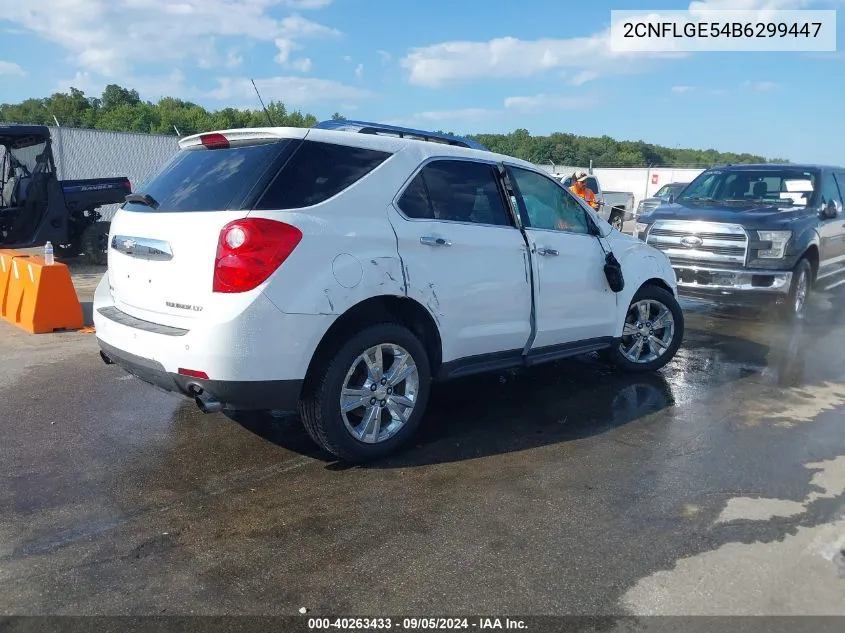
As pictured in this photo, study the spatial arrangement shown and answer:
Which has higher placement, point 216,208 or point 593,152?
point 593,152

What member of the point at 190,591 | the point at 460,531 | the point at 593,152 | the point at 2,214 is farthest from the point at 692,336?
the point at 593,152

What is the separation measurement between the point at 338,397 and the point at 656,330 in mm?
3570

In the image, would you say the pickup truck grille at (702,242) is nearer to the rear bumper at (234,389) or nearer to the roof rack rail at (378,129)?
the roof rack rail at (378,129)

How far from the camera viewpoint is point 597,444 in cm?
466

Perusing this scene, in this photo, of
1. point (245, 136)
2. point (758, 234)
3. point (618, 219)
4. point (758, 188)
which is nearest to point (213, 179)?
point (245, 136)

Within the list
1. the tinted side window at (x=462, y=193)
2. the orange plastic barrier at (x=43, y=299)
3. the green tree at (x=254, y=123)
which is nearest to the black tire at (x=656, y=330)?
the tinted side window at (x=462, y=193)

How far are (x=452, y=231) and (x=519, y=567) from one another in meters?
2.16

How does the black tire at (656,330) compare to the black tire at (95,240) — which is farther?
the black tire at (95,240)

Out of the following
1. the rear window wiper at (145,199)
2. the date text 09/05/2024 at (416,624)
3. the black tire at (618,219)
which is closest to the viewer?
the date text 09/05/2024 at (416,624)

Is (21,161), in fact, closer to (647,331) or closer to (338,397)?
(338,397)

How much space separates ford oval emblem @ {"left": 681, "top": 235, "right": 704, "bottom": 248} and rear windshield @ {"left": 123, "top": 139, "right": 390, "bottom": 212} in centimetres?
567

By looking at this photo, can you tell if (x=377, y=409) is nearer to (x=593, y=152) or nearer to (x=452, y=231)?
(x=452, y=231)

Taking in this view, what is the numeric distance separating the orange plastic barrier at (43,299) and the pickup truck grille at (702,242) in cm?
711

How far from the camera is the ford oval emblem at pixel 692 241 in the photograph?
8.70 metres
